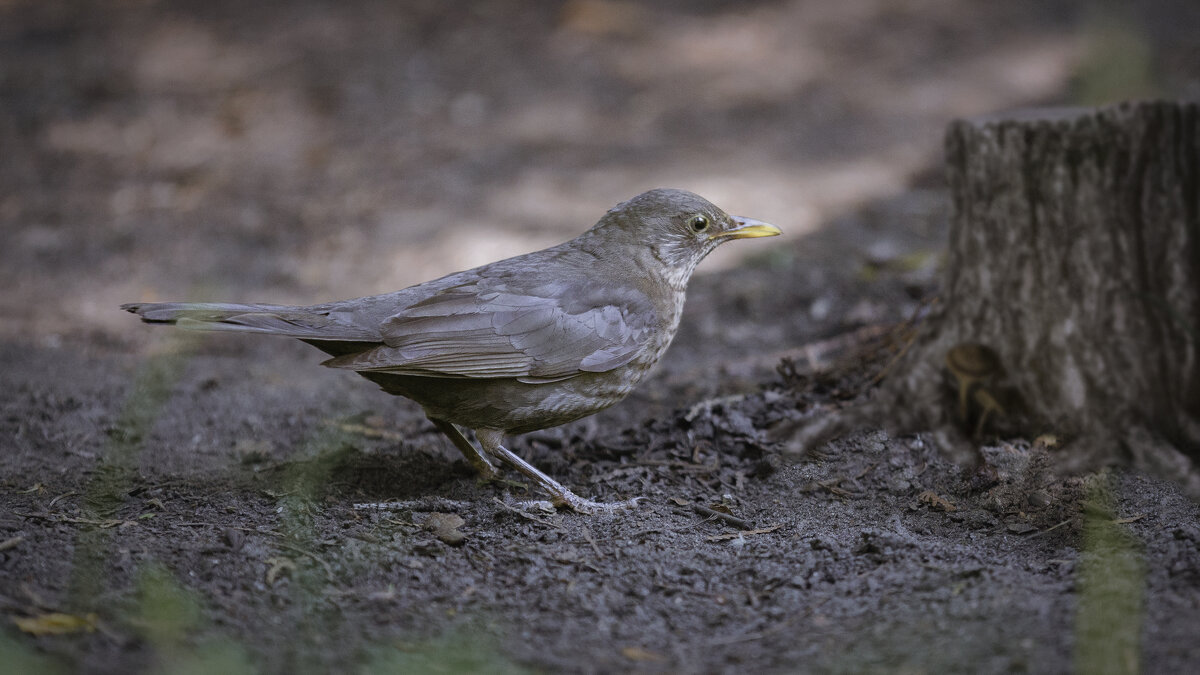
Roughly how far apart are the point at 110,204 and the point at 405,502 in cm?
575

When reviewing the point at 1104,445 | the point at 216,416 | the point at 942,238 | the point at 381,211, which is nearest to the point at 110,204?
the point at 381,211

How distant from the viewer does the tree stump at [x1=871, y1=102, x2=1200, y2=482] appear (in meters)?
3.49

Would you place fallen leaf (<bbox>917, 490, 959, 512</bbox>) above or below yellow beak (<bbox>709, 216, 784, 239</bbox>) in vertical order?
below

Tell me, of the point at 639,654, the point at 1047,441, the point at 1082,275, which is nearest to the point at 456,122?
the point at 1082,275

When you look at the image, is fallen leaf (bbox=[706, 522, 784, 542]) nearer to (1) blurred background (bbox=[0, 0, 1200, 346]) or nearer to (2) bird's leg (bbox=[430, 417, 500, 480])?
(2) bird's leg (bbox=[430, 417, 500, 480])

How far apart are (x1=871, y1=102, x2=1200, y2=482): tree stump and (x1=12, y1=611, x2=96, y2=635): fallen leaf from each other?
3035 mm

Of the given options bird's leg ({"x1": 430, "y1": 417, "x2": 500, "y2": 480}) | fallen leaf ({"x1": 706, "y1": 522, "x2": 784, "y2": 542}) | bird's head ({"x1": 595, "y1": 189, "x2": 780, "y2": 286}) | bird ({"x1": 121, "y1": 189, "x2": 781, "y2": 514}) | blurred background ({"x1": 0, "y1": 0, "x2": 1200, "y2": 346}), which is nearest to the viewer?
fallen leaf ({"x1": 706, "y1": 522, "x2": 784, "y2": 542})

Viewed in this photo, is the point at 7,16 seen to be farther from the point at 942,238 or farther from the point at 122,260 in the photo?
the point at 942,238

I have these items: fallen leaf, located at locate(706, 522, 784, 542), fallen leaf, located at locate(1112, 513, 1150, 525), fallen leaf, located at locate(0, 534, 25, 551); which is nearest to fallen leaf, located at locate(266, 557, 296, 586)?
fallen leaf, located at locate(0, 534, 25, 551)

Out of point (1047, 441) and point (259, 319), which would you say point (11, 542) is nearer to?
point (259, 319)

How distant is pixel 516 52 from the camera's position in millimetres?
10281

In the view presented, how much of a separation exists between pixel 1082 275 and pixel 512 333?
2.17m

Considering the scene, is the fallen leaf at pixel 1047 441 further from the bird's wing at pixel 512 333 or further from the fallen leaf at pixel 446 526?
the fallen leaf at pixel 446 526

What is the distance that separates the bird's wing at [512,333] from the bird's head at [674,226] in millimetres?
325
